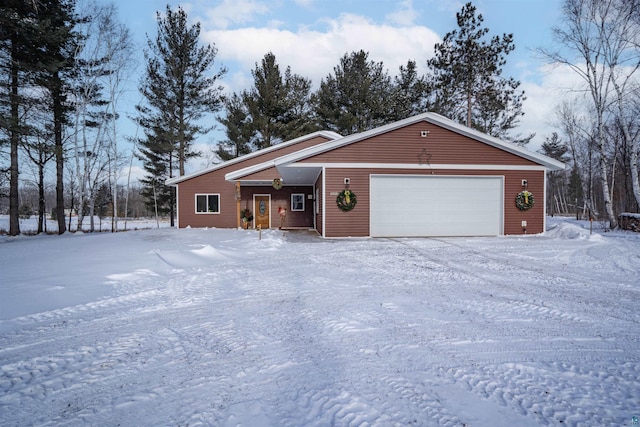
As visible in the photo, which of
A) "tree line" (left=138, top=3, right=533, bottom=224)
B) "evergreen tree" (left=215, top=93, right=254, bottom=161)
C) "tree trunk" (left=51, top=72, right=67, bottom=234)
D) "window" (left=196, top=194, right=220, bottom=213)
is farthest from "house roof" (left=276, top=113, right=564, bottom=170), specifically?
"tree trunk" (left=51, top=72, right=67, bottom=234)

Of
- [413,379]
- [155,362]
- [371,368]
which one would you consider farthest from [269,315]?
[413,379]

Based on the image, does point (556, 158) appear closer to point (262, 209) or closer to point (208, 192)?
point (262, 209)

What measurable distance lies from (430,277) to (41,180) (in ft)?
72.8

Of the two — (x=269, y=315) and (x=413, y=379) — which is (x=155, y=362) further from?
(x=413, y=379)

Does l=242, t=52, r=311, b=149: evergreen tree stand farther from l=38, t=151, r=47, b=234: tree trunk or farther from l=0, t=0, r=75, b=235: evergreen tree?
l=38, t=151, r=47, b=234: tree trunk

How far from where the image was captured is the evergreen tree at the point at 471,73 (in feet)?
57.7

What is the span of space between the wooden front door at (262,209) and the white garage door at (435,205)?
750 cm

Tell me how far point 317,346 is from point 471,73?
19.9 meters

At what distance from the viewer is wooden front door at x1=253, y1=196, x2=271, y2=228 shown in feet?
57.3

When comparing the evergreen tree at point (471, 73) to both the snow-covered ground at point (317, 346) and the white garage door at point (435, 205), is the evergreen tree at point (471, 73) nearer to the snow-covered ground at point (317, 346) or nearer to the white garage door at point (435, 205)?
the white garage door at point (435, 205)

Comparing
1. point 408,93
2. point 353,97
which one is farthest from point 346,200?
point 408,93

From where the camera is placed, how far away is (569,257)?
7.55m

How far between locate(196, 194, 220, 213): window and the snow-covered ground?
35.9 ft

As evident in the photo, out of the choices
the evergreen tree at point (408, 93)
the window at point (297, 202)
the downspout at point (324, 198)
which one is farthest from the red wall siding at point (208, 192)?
the evergreen tree at point (408, 93)
